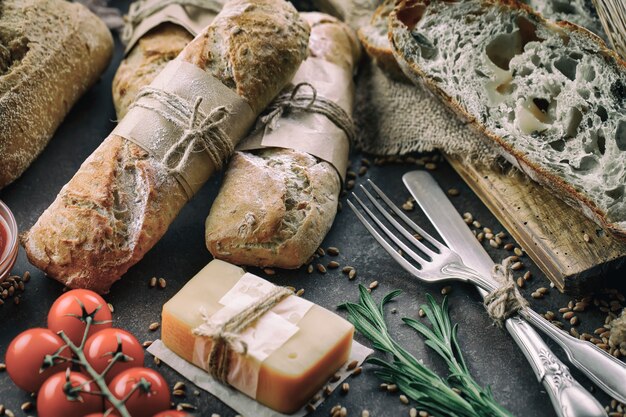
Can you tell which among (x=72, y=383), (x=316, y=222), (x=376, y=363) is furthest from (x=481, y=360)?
(x=72, y=383)

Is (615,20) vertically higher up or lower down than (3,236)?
higher up

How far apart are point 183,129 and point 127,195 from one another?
1.06ft

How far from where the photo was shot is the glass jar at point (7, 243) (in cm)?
254

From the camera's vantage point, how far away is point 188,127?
272 cm

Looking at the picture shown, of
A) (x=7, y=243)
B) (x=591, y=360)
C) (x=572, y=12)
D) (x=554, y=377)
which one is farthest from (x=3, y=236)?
(x=572, y=12)

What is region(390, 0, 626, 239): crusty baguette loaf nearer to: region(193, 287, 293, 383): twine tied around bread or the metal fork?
the metal fork

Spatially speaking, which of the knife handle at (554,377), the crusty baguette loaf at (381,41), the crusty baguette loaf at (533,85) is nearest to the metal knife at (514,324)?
the knife handle at (554,377)

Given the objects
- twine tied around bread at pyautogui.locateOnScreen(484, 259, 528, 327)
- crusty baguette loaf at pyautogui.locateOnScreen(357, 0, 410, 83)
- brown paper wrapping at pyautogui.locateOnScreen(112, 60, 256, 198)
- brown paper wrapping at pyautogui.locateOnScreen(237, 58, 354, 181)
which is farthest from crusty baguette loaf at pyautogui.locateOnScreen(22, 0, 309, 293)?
twine tied around bread at pyautogui.locateOnScreen(484, 259, 528, 327)

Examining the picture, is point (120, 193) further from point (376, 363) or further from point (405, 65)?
point (405, 65)

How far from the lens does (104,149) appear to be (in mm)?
2684

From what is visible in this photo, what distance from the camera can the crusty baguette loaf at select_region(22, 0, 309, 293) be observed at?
99.6 inches

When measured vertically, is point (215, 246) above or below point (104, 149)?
below

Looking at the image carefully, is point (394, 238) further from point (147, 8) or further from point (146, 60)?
point (147, 8)

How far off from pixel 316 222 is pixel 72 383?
1.03 m
